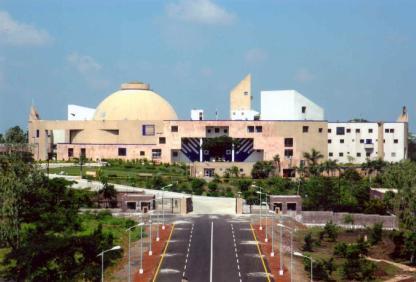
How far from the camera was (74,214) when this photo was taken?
80438 millimetres

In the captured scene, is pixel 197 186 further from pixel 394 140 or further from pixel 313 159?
pixel 394 140

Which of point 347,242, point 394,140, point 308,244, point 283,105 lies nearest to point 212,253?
point 308,244

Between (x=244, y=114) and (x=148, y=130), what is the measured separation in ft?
53.4

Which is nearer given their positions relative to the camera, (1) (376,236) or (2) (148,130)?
(1) (376,236)

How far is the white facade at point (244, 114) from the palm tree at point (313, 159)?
14517 millimetres

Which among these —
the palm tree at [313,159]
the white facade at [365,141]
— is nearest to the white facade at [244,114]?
the white facade at [365,141]

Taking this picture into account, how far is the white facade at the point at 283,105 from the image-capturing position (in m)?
130

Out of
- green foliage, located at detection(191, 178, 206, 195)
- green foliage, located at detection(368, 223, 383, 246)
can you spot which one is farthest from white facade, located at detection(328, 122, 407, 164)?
green foliage, located at detection(368, 223, 383, 246)

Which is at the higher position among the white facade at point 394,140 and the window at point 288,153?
the white facade at point 394,140

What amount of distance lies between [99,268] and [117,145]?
73881 millimetres

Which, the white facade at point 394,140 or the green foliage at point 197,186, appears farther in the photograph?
the white facade at point 394,140

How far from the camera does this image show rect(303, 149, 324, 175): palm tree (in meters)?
115

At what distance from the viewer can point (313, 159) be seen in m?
119

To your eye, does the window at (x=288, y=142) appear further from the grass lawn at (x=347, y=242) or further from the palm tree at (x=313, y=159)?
the grass lawn at (x=347, y=242)
